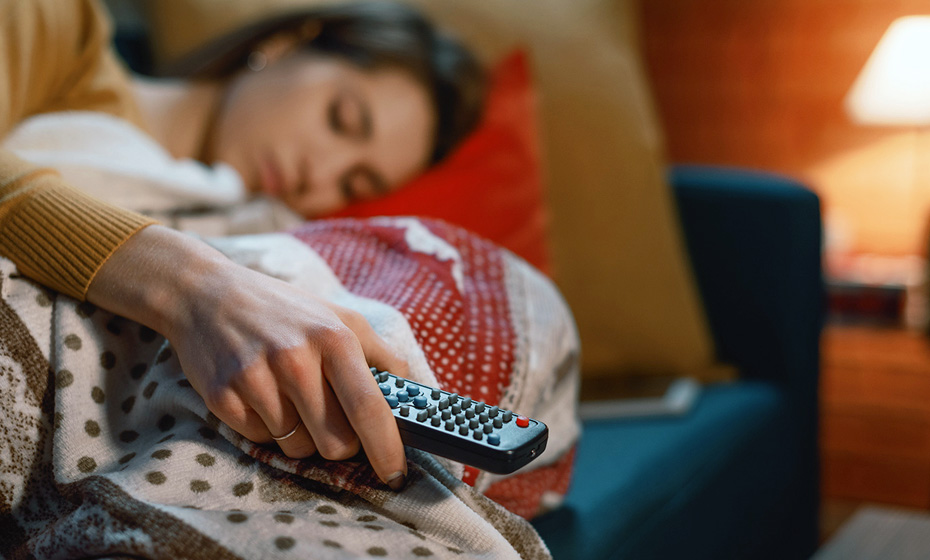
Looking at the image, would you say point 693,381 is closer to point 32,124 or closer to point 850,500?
point 850,500

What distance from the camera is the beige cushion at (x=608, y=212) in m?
1.06

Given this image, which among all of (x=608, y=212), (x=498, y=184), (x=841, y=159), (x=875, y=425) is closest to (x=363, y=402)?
(x=498, y=184)

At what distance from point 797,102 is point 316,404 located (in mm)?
1642

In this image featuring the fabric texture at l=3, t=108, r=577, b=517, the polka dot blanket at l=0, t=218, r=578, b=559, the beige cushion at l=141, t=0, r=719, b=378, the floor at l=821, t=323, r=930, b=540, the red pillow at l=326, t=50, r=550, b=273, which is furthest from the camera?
the floor at l=821, t=323, r=930, b=540

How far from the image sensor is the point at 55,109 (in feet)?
3.11

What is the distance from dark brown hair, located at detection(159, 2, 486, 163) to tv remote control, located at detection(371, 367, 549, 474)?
71 cm

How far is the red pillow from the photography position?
955 mm

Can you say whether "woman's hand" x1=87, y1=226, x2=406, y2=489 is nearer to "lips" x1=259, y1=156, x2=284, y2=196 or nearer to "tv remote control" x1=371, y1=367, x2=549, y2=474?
"tv remote control" x1=371, y1=367, x2=549, y2=474

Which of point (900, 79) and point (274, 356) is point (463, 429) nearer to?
point (274, 356)

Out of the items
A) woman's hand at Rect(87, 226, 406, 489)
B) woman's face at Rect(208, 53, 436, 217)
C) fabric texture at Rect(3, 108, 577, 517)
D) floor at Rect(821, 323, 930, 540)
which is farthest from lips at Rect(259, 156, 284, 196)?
floor at Rect(821, 323, 930, 540)

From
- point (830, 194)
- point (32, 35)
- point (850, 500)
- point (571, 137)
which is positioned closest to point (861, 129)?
point (830, 194)

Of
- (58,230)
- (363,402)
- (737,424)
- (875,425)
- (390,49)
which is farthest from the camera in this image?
(875,425)

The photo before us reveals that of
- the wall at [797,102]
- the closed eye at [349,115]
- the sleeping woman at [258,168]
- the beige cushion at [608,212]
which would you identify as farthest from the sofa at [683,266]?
the wall at [797,102]

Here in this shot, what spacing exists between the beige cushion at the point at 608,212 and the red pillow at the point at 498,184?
0.06m
